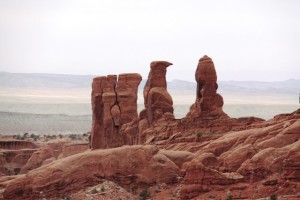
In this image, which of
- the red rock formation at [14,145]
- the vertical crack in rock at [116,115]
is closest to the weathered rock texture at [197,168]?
the vertical crack in rock at [116,115]

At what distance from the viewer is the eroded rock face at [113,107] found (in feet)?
251

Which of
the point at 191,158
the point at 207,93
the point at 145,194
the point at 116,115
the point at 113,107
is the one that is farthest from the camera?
the point at 113,107

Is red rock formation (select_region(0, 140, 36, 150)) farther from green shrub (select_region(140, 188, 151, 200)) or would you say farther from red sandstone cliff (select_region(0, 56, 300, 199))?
green shrub (select_region(140, 188, 151, 200))

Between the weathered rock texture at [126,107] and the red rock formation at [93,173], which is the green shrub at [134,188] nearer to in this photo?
the red rock formation at [93,173]

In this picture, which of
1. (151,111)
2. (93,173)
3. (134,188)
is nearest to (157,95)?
(151,111)

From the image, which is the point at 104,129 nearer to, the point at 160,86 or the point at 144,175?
the point at 160,86

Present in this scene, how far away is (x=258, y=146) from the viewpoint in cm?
4872

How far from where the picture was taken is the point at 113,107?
77438 millimetres

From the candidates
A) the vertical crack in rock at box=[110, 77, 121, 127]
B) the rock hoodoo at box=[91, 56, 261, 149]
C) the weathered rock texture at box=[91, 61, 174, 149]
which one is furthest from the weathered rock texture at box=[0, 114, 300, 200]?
the vertical crack in rock at box=[110, 77, 121, 127]

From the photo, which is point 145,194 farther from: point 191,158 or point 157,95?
Answer: point 157,95

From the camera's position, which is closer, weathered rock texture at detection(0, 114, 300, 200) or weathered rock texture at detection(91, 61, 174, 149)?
weathered rock texture at detection(0, 114, 300, 200)

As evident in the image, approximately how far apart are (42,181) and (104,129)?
2624 centimetres

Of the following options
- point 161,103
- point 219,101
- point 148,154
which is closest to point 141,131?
point 161,103

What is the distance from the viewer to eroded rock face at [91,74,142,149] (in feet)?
251
